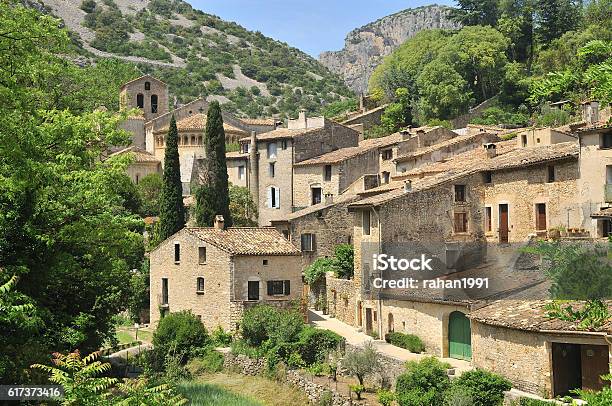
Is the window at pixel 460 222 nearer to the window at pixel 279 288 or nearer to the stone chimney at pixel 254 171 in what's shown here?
the window at pixel 279 288

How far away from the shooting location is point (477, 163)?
4309 centimetres

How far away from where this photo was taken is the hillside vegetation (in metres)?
70.9

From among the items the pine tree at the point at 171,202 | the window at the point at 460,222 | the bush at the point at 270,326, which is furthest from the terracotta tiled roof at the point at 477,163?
the pine tree at the point at 171,202

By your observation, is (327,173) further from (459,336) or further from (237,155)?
(459,336)

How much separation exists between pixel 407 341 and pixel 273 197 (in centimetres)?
2659

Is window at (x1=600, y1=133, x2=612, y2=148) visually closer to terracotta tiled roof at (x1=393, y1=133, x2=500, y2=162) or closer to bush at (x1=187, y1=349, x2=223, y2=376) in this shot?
terracotta tiled roof at (x1=393, y1=133, x2=500, y2=162)

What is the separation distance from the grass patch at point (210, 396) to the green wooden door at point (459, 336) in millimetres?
7769

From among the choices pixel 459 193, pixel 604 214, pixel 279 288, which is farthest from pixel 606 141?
pixel 279 288

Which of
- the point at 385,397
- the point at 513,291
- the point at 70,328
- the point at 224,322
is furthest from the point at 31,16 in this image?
the point at 224,322

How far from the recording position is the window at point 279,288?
1649 inches

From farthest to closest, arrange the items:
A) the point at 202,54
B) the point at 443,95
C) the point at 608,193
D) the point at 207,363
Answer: the point at 202,54
the point at 443,95
the point at 207,363
the point at 608,193

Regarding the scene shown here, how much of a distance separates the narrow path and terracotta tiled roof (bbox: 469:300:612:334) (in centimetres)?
207

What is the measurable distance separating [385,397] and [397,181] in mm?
20824

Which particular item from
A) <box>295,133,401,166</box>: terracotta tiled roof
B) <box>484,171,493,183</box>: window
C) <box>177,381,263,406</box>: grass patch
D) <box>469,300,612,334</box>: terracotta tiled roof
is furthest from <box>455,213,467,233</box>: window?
<box>295,133,401,166</box>: terracotta tiled roof
